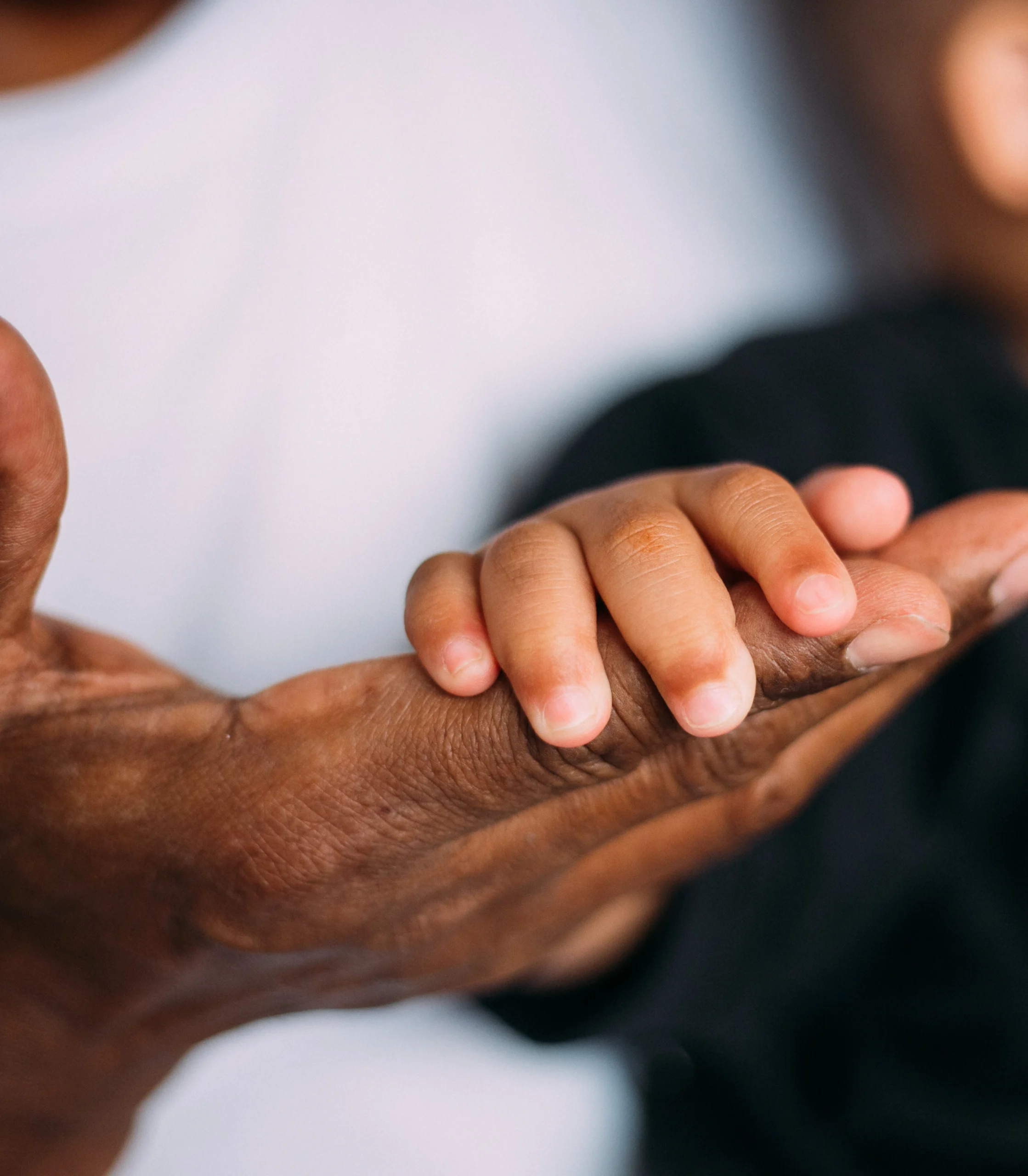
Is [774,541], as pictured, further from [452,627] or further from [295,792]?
[295,792]

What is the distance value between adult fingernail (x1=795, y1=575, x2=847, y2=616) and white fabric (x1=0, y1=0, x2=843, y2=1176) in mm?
631

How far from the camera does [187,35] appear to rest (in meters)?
1.00

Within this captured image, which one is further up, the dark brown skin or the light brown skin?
the dark brown skin

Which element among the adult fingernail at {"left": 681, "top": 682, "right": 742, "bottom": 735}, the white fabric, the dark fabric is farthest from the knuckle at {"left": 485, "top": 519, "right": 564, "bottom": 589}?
the white fabric

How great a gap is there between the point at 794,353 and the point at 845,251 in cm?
35

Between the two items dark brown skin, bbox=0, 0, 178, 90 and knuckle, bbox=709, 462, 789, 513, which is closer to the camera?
knuckle, bbox=709, 462, 789, 513

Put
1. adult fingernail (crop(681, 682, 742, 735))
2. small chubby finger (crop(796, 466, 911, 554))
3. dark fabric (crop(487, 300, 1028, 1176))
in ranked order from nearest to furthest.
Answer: adult fingernail (crop(681, 682, 742, 735))
small chubby finger (crop(796, 466, 911, 554))
dark fabric (crop(487, 300, 1028, 1176))

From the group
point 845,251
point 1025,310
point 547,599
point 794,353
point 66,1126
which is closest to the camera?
point 547,599

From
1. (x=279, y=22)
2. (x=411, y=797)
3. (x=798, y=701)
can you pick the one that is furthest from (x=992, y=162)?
(x=411, y=797)

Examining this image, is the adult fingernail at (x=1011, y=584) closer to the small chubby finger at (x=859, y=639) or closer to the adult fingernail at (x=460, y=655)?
the small chubby finger at (x=859, y=639)

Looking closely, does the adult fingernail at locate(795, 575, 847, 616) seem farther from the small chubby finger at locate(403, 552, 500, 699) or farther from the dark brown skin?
the dark brown skin

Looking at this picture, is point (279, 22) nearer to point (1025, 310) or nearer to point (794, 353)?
point (794, 353)

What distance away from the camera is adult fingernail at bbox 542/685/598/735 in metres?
0.45

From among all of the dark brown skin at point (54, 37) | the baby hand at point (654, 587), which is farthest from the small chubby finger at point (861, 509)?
the dark brown skin at point (54, 37)
